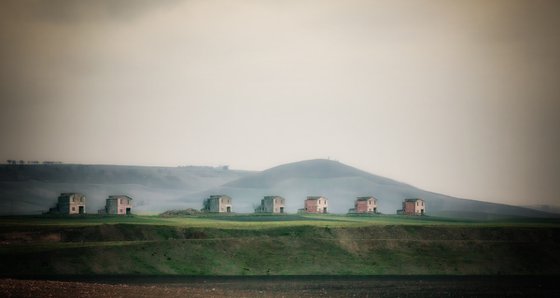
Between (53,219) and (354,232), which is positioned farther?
(53,219)

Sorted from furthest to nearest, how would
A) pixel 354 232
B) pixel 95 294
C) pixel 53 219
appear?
1. pixel 53 219
2. pixel 354 232
3. pixel 95 294

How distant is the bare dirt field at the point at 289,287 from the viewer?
67438 mm

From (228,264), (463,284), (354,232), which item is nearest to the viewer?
(463,284)

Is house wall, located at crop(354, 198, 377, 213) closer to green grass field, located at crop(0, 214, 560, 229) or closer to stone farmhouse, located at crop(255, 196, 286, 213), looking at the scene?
green grass field, located at crop(0, 214, 560, 229)

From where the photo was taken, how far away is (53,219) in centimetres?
12531

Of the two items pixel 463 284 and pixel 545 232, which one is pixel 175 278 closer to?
pixel 463 284

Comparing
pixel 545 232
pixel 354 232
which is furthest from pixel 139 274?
pixel 545 232

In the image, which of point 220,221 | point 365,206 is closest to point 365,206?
point 365,206

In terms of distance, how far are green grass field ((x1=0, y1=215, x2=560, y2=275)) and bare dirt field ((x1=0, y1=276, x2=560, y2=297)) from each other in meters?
4.75

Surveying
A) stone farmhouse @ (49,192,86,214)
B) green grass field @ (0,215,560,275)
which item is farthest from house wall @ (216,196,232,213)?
green grass field @ (0,215,560,275)

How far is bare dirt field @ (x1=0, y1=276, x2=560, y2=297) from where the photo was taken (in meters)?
67.4

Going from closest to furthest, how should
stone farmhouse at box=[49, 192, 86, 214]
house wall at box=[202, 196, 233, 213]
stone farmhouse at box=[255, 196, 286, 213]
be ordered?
stone farmhouse at box=[49, 192, 86, 214] → house wall at box=[202, 196, 233, 213] → stone farmhouse at box=[255, 196, 286, 213]

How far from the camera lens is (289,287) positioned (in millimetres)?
78438

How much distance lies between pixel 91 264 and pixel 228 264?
18183 millimetres
